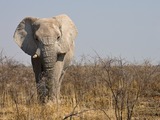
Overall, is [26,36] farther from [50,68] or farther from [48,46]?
[50,68]

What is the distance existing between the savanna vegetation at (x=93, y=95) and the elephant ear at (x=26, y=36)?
Answer: 821 millimetres

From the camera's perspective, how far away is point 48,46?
8.91m

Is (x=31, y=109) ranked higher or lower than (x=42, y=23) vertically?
lower

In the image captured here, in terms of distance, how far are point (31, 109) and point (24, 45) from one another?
11.7 feet

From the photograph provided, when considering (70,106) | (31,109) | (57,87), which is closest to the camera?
(31,109)

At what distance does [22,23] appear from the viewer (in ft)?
33.3

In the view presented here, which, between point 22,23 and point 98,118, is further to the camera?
point 22,23

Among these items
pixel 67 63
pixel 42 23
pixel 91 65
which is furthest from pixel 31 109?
pixel 91 65

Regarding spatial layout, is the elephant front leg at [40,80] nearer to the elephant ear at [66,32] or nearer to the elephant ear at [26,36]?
the elephant ear at [26,36]

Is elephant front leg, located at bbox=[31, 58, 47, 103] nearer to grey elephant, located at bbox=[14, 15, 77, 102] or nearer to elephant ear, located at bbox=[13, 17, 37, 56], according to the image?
grey elephant, located at bbox=[14, 15, 77, 102]

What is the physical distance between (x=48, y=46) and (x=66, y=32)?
1199 mm

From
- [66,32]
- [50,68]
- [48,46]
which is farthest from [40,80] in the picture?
[66,32]

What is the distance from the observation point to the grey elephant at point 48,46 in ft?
29.3

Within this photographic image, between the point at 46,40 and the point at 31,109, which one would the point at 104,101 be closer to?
the point at 46,40
